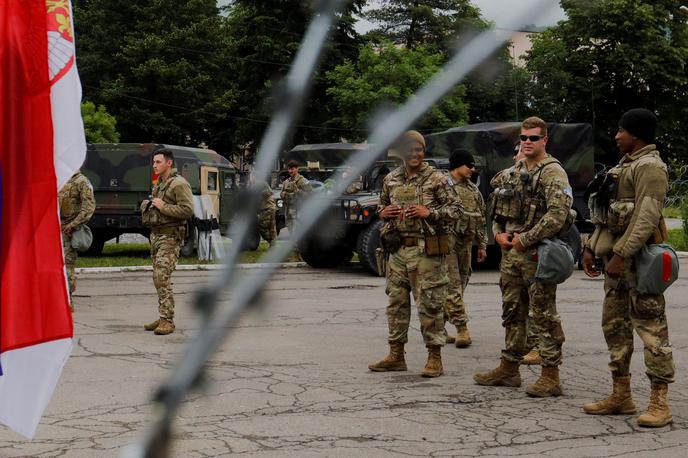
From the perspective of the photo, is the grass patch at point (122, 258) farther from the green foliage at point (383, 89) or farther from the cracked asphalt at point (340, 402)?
the green foliage at point (383, 89)

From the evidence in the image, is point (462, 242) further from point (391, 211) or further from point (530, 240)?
point (530, 240)

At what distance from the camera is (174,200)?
370 inches

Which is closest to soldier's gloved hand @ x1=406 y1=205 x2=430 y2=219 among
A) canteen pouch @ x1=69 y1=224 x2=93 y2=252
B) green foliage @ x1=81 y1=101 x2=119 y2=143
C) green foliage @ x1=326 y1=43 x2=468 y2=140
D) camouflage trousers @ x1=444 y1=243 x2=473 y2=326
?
camouflage trousers @ x1=444 y1=243 x2=473 y2=326

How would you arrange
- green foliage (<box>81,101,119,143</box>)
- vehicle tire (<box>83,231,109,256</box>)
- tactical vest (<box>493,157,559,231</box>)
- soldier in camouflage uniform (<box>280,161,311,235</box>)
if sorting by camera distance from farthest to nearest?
green foliage (<box>81,101,119,143</box>)
vehicle tire (<box>83,231,109,256</box>)
tactical vest (<box>493,157,559,231</box>)
soldier in camouflage uniform (<box>280,161,311,235</box>)

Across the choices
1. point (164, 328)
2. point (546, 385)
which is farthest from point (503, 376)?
point (164, 328)

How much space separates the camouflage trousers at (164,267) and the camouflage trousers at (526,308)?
3843mm

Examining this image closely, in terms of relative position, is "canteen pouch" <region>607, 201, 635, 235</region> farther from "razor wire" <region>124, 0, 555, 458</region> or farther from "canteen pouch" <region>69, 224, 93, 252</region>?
"canteen pouch" <region>69, 224, 93, 252</region>

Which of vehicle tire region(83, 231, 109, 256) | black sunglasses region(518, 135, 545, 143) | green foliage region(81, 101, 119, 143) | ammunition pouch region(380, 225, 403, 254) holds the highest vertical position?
green foliage region(81, 101, 119, 143)

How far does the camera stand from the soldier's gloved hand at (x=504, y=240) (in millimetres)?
→ 6590

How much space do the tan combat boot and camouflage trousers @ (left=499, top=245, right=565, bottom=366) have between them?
0.58m

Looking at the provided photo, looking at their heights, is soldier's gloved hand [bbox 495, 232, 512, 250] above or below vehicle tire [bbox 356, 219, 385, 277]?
above

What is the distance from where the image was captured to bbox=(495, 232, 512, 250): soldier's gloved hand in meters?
6.59

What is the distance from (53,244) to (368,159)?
1.92 metres

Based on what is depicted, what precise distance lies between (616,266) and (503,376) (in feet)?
4.72
